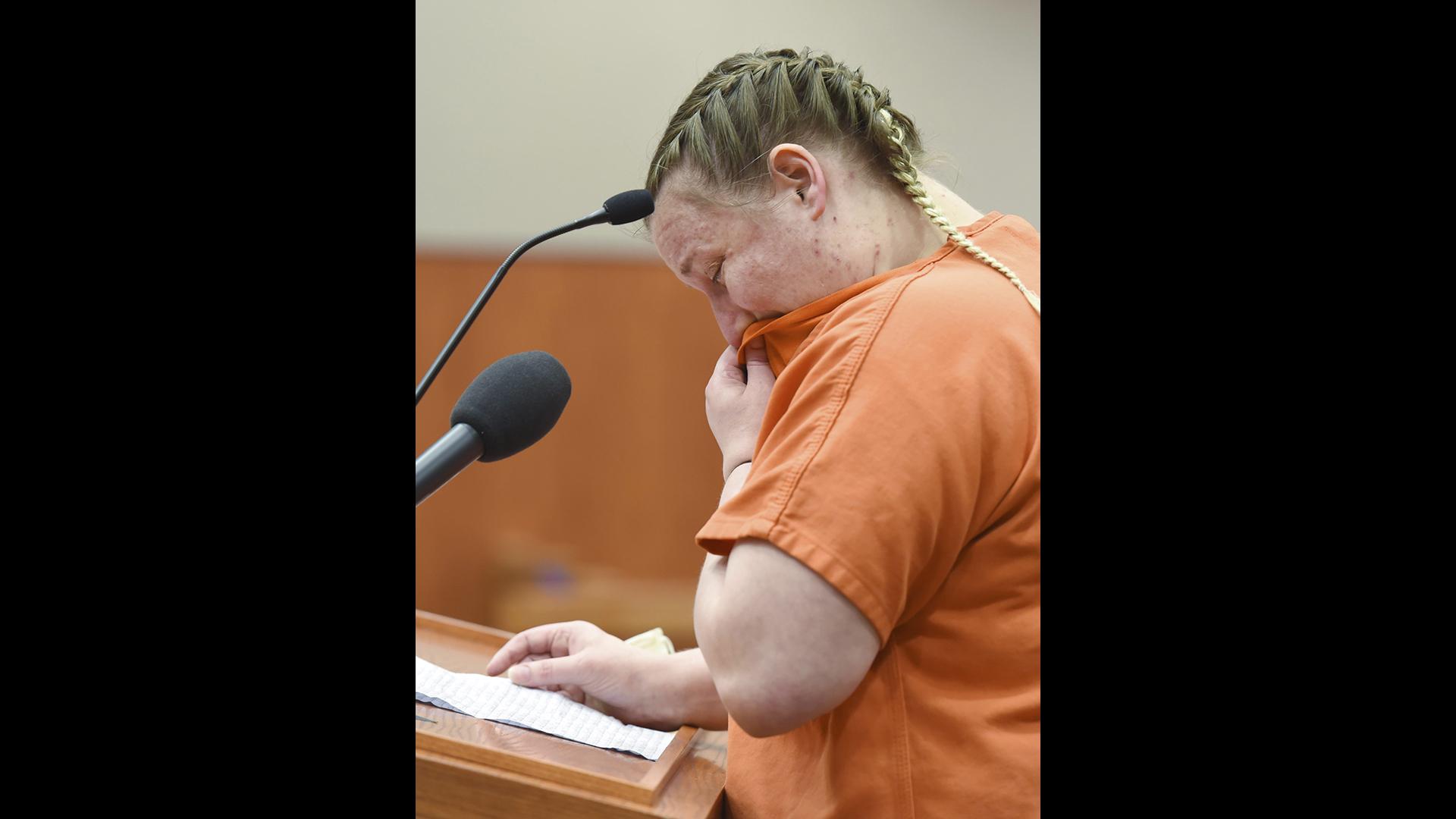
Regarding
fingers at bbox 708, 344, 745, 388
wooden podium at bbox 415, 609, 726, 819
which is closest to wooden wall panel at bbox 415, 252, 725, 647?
fingers at bbox 708, 344, 745, 388

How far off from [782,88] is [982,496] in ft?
1.40

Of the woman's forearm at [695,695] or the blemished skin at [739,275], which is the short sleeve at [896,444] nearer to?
the blemished skin at [739,275]

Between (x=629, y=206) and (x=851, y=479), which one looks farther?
(x=629, y=206)

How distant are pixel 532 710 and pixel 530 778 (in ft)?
0.43

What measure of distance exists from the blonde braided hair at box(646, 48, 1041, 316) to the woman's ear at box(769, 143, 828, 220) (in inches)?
0.8

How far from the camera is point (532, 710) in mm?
781

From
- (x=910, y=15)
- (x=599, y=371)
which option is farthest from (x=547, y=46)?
(x=599, y=371)

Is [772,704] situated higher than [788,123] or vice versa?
[788,123]

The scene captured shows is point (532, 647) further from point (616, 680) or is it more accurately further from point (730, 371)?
point (730, 371)

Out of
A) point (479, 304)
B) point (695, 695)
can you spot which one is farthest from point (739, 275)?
point (695, 695)

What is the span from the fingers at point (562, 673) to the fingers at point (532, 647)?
0.05 metres

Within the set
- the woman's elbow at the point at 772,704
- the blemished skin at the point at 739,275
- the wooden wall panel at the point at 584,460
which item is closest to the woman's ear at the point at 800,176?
the blemished skin at the point at 739,275

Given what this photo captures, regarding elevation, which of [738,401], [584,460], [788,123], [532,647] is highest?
[788,123]

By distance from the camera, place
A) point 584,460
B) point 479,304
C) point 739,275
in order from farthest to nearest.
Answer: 1. point 584,460
2. point 739,275
3. point 479,304
